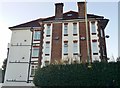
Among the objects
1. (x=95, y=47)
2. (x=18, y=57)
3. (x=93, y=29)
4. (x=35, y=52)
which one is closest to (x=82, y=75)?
(x=95, y=47)

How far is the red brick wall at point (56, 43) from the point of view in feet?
106

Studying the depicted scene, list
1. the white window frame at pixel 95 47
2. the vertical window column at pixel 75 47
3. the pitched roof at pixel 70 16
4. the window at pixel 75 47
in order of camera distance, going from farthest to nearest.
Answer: the pitched roof at pixel 70 16 < the window at pixel 75 47 < the vertical window column at pixel 75 47 < the white window frame at pixel 95 47

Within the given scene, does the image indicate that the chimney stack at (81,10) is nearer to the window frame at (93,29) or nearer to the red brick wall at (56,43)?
the window frame at (93,29)

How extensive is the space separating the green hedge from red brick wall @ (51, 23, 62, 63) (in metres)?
7.10

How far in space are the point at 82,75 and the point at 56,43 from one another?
1086 cm

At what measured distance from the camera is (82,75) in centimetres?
2366

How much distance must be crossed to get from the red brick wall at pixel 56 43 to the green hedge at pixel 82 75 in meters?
7.10

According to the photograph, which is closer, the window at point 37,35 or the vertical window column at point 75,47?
the vertical window column at point 75,47

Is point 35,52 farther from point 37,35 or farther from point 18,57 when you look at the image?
point 18,57

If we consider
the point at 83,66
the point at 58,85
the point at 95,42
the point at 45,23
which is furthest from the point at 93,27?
the point at 58,85

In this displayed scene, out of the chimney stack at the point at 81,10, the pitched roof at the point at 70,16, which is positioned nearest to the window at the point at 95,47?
the pitched roof at the point at 70,16

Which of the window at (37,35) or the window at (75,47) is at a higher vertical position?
the window at (37,35)

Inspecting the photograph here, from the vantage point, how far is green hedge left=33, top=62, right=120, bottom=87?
22.9 m

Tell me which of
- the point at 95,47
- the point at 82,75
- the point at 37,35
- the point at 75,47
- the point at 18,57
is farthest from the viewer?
the point at 37,35
